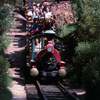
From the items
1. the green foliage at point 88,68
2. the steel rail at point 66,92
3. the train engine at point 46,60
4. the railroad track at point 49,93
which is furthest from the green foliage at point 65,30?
the railroad track at point 49,93

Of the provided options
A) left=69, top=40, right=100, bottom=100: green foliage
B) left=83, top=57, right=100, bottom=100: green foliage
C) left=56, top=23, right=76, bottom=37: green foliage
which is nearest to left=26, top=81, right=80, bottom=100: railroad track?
left=69, top=40, right=100, bottom=100: green foliage

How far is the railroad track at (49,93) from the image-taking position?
38.0ft

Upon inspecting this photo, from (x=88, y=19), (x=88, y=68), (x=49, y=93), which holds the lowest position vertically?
(x=49, y=93)

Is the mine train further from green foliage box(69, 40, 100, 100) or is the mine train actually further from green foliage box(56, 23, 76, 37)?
green foliage box(56, 23, 76, 37)

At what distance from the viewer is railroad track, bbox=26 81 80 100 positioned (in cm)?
1158

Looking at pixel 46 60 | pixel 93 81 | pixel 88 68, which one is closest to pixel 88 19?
pixel 46 60

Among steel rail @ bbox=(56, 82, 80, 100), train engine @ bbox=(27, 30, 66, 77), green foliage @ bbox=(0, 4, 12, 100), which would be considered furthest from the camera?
train engine @ bbox=(27, 30, 66, 77)

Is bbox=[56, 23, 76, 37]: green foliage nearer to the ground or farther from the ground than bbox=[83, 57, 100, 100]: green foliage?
farther from the ground

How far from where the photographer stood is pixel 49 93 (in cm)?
1258

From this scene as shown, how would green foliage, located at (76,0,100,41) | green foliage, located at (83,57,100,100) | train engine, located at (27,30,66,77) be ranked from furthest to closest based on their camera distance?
1. green foliage, located at (76,0,100,41)
2. train engine, located at (27,30,66,77)
3. green foliage, located at (83,57,100,100)

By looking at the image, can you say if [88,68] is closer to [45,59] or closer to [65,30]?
[45,59]

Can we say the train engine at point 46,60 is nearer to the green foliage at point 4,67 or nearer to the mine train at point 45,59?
the mine train at point 45,59

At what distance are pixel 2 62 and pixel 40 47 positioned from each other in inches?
141

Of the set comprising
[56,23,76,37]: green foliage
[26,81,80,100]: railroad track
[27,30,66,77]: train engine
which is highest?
[56,23,76,37]: green foliage
